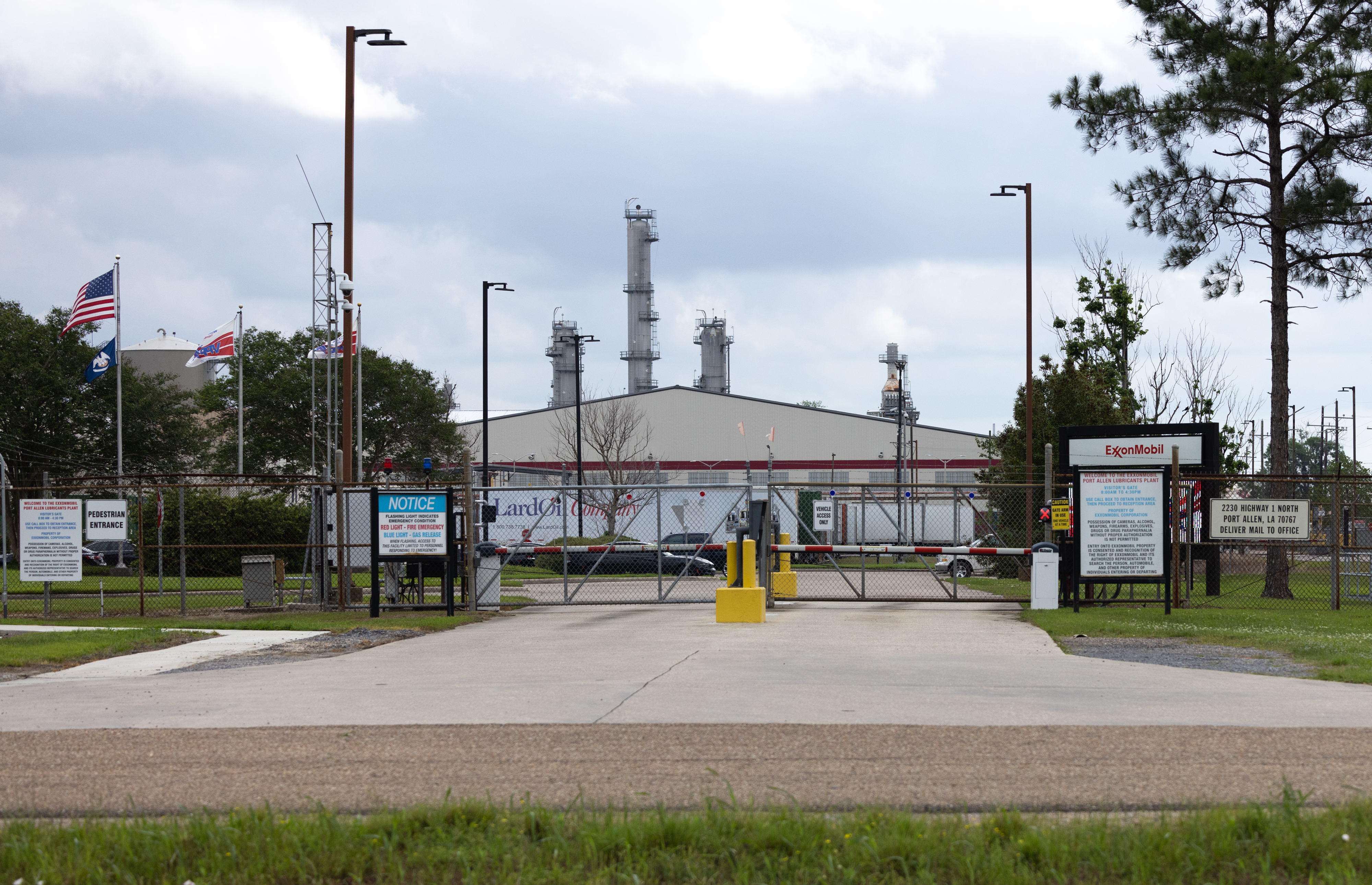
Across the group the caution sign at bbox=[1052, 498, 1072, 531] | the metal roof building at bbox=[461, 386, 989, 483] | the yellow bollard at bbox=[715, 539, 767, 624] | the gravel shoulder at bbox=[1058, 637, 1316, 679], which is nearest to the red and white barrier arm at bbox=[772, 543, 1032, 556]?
the caution sign at bbox=[1052, 498, 1072, 531]

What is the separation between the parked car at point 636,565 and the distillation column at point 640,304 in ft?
156

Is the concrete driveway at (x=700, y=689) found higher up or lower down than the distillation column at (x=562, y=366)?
lower down

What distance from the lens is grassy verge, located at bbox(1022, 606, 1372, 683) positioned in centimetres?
1140

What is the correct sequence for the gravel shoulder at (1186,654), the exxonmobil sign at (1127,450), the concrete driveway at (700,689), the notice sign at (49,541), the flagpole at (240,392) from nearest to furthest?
the concrete driveway at (700,689) < the gravel shoulder at (1186,654) < the notice sign at (49,541) < the exxonmobil sign at (1127,450) < the flagpole at (240,392)

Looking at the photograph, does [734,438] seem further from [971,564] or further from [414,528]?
[414,528]

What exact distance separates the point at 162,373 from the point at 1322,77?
5169cm

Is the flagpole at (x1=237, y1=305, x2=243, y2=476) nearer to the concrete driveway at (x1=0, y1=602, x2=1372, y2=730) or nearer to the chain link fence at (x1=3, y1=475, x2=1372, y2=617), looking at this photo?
the chain link fence at (x1=3, y1=475, x2=1372, y2=617)

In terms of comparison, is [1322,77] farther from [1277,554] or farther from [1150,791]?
[1150,791]

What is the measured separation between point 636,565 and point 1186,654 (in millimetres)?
23295

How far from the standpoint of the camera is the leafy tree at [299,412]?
6031 cm

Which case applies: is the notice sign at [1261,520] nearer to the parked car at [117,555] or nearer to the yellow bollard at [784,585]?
the yellow bollard at [784,585]

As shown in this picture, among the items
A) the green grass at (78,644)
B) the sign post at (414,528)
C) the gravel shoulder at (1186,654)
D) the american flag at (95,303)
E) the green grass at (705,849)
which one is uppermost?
the american flag at (95,303)

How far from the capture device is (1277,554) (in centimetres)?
2259

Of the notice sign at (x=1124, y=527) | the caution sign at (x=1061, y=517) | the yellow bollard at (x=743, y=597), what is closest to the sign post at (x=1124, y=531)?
the notice sign at (x=1124, y=527)
